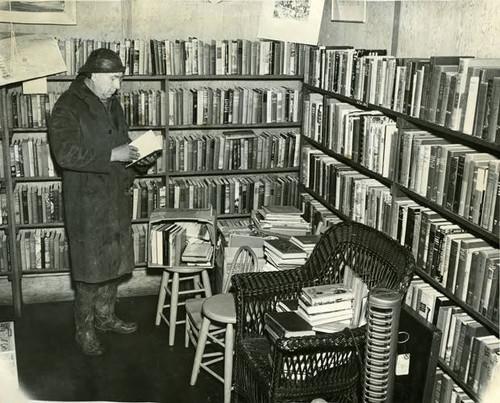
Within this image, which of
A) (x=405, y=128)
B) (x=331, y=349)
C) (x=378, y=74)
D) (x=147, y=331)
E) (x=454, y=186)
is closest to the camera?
(x=331, y=349)

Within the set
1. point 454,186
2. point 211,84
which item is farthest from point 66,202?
point 454,186

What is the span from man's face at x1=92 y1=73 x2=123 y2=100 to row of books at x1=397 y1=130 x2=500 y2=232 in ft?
5.54

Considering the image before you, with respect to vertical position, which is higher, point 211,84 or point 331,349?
point 211,84

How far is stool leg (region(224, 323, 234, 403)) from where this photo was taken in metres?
3.48

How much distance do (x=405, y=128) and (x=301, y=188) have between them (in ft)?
5.58

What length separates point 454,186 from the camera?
2998mm

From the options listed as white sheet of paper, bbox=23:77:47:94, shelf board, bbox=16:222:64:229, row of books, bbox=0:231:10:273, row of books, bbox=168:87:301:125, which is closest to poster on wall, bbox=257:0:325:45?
row of books, bbox=168:87:301:125

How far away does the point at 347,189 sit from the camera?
4137 millimetres

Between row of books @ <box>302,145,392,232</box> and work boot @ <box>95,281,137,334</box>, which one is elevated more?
row of books @ <box>302,145,392,232</box>

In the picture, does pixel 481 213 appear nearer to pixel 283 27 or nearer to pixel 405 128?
pixel 405 128

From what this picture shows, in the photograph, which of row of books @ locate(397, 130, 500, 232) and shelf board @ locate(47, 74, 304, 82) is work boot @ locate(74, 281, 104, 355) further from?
row of books @ locate(397, 130, 500, 232)

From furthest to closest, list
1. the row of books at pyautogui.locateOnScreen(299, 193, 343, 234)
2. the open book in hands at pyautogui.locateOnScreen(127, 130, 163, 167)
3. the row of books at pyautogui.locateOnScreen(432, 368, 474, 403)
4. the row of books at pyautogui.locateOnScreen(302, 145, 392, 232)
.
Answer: the row of books at pyautogui.locateOnScreen(299, 193, 343, 234)
the open book in hands at pyautogui.locateOnScreen(127, 130, 163, 167)
the row of books at pyautogui.locateOnScreen(302, 145, 392, 232)
the row of books at pyautogui.locateOnScreen(432, 368, 474, 403)

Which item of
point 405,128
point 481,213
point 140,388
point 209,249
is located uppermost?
point 405,128

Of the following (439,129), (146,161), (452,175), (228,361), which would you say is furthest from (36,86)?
(452,175)
